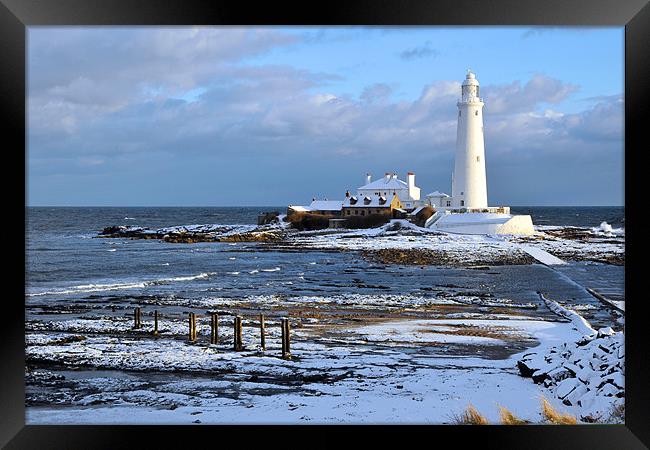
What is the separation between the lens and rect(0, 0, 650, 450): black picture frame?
3.47 metres

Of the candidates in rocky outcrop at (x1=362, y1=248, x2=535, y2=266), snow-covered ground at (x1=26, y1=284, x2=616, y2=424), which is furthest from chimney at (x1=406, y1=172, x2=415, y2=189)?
snow-covered ground at (x1=26, y1=284, x2=616, y2=424)

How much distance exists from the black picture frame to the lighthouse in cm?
2060

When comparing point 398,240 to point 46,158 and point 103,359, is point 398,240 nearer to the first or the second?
Answer: point 103,359

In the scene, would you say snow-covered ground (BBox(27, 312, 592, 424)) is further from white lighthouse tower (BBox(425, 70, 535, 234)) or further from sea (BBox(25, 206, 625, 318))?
white lighthouse tower (BBox(425, 70, 535, 234))

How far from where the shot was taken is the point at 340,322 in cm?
972

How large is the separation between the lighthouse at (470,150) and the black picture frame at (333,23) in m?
20.6

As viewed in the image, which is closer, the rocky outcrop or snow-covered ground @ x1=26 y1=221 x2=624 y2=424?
snow-covered ground @ x1=26 y1=221 x2=624 y2=424

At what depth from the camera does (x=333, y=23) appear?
3646 millimetres

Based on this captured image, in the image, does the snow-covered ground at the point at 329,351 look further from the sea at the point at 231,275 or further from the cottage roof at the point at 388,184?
the cottage roof at the point at 388,184

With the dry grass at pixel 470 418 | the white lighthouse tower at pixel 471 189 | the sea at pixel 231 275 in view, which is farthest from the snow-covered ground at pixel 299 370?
the white lighthouse tower at pixel 471 189

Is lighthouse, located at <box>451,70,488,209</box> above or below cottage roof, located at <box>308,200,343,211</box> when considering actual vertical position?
above

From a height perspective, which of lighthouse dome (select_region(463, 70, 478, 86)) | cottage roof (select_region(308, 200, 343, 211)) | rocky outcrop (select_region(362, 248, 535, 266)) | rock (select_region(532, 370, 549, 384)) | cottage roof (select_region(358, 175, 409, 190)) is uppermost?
lighthouse dome (select_region(463, 70, 478, 86))

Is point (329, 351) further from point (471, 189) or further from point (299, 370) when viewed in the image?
point (471, 189)

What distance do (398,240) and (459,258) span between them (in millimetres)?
4841
